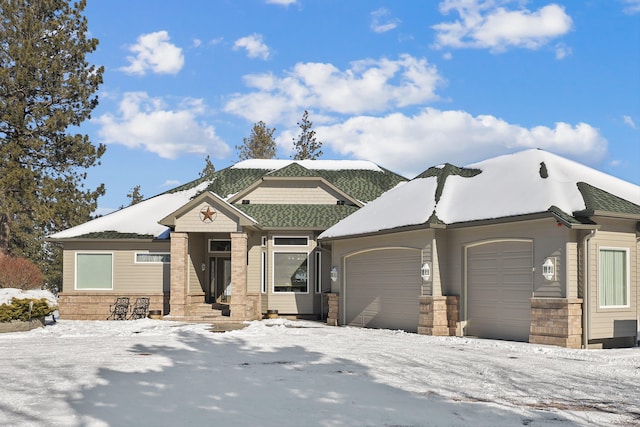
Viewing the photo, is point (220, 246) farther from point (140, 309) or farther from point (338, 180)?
point (338, 180)

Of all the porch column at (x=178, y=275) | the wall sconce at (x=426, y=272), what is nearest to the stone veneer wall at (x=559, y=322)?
the wall sconce at (x=426, y=272)

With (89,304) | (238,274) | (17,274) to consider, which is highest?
(238,274)

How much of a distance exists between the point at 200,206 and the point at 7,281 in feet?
46.7

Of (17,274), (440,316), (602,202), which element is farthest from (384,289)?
(17,274)

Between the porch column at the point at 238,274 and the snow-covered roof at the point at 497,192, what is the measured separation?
372cm

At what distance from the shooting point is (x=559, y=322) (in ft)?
49.8

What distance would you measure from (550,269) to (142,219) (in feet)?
57.4

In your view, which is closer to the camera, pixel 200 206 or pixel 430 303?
pixel 430 303

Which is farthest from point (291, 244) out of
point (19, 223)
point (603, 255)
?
point (19, 223)

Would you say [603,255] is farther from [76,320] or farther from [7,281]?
[7,281]

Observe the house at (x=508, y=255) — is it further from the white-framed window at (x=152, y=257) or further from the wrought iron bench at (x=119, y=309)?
the wrought iron bench at (x=119, y=309)

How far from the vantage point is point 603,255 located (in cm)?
1570

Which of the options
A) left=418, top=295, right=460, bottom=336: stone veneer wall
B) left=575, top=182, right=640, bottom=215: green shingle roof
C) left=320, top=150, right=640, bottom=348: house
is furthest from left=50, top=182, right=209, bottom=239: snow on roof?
Answer: left=575, top=182, right=640, bottom=215: green shingle roof

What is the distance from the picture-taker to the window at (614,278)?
51.3 feet
